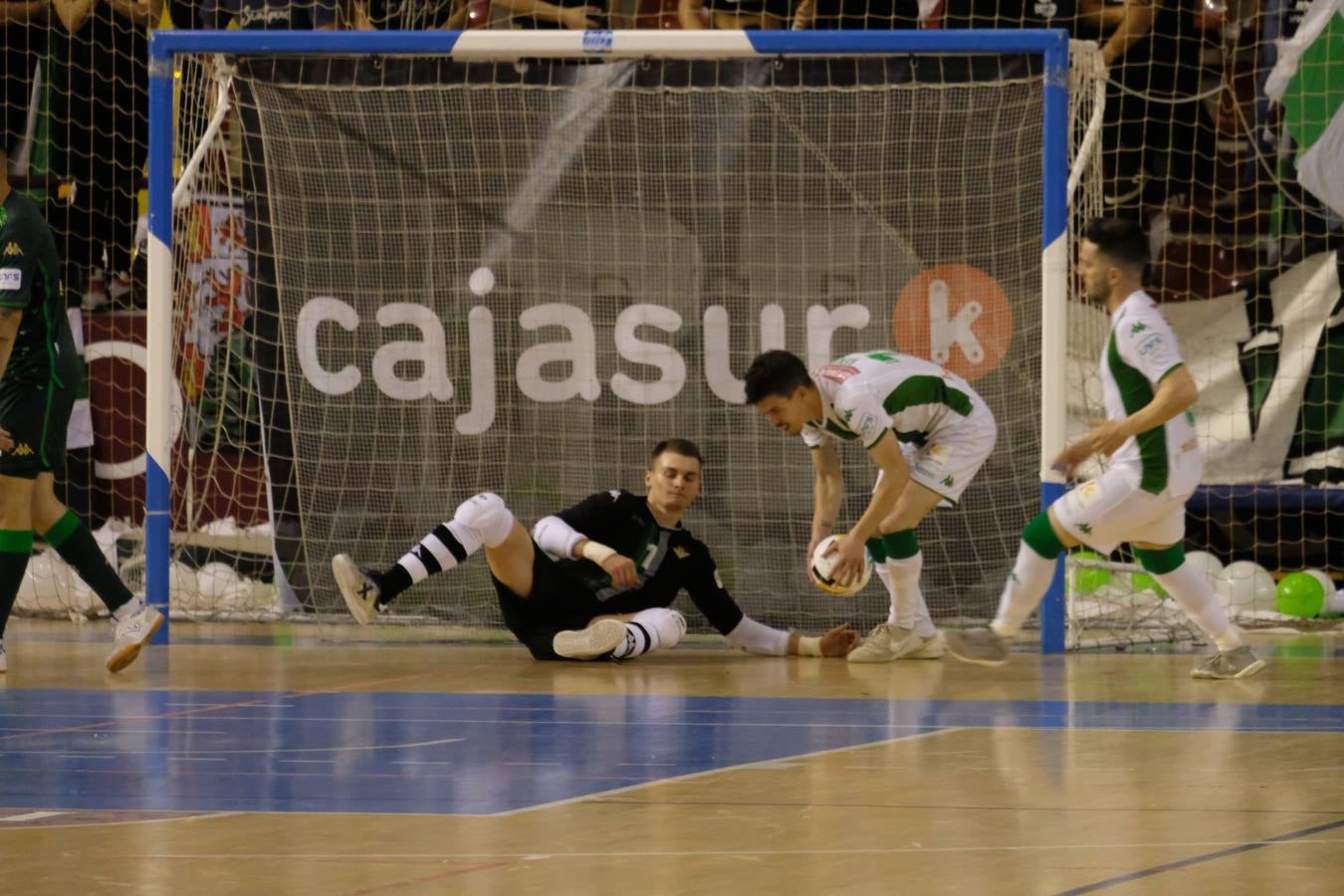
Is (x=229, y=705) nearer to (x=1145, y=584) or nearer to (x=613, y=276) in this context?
(x=613, y=276)

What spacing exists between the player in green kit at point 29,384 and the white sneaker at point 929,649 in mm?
3189

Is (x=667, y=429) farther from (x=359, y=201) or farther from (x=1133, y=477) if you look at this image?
(x=1133, y=477)

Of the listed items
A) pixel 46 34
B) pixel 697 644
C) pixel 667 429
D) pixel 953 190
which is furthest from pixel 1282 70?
pixel 46 34

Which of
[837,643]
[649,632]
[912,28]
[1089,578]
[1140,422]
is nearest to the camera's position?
[1140,422]

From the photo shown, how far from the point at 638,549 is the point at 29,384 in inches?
100

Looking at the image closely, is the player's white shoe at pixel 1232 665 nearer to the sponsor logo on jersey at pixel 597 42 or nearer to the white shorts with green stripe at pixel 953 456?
the white shorts with green stripe at pixel 953 456

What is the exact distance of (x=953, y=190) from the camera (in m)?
9.76

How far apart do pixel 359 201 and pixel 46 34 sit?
3.24 meters

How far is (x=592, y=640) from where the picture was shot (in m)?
7.79

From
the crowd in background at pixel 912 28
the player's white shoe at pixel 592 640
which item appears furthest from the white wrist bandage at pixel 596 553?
the crowd in background at pixel 912 28

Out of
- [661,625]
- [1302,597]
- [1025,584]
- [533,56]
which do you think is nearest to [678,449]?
[661,625]

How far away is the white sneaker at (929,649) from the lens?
8.27 meters

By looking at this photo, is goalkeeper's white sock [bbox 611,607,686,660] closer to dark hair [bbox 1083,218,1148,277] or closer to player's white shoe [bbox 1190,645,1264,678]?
player's white shoe [bbox 1190,645,1264,678]

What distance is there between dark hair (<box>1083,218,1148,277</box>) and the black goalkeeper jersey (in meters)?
2.15
